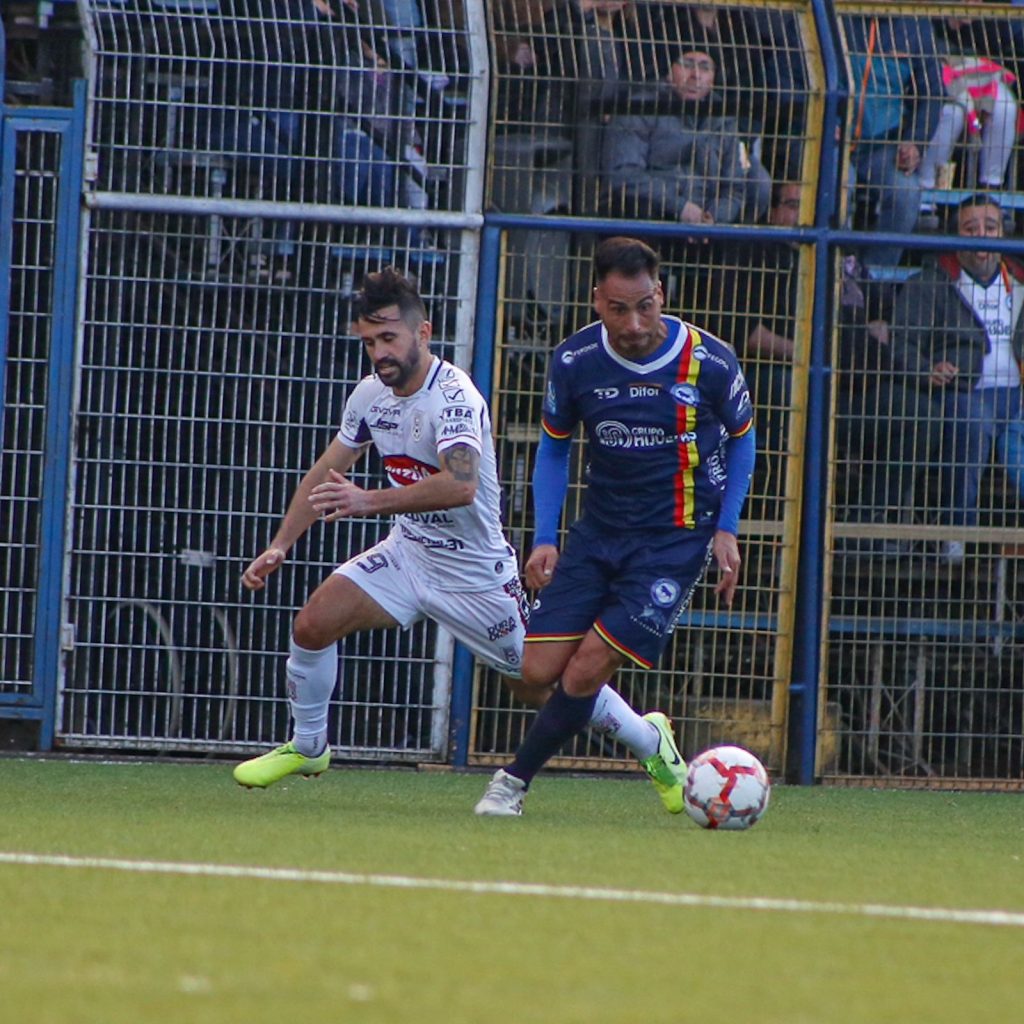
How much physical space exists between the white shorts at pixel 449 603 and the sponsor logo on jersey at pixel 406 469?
257 mm

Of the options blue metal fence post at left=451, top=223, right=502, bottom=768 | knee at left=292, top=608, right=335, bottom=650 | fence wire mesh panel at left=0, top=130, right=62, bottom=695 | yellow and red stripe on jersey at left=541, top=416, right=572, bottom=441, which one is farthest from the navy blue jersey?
→ fence wire mesh panel at left=0, top=130, right=62, bottom=695

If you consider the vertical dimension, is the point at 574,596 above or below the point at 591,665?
above

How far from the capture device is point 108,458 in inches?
382

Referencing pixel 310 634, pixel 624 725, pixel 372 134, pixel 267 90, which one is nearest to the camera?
pixel 624 725

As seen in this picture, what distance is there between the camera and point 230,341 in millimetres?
9688

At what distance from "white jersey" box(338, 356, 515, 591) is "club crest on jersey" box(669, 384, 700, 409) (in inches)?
30.5

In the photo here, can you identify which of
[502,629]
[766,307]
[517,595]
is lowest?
[502,629]

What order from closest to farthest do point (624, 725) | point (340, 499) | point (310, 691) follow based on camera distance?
point (340, 499) < point (624, 725) < point (310, 691)

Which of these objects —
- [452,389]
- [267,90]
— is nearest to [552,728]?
[452,389]

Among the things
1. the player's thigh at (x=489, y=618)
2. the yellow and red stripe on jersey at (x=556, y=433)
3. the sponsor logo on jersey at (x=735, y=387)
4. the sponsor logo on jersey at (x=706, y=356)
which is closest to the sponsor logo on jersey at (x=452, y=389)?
the yellow and red stripe on jersey at (x=556, y=433)

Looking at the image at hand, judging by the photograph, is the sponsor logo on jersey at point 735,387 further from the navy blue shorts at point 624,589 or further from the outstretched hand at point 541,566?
the outstretched hand at point 541,566

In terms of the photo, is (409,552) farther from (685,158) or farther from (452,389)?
(685,158)

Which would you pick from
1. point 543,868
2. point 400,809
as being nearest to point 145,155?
point 400,809

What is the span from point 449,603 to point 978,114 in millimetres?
3925
